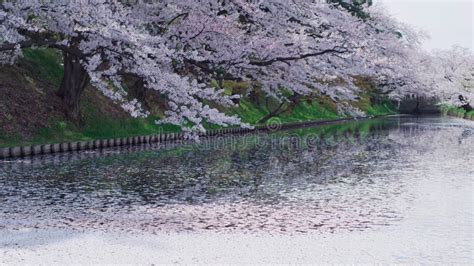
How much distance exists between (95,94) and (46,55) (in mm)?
3119

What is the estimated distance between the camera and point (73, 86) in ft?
91.1

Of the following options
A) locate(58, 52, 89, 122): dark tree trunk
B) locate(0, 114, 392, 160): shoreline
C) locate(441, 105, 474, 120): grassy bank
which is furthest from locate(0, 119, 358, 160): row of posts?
locate(441, 105, 474, 120): grassy bank

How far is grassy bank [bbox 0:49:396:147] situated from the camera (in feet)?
77.9

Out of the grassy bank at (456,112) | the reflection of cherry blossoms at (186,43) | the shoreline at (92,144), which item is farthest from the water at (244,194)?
the grassy bank at (456,112)

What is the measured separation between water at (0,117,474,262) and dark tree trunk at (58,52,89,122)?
5.07 metres

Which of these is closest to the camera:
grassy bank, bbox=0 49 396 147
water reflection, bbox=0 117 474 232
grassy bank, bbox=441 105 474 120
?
water reflection, bbox=0 117 474 232

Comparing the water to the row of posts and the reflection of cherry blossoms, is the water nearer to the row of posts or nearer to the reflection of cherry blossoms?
the row of posts

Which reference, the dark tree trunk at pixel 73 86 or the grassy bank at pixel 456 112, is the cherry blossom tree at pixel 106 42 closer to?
the dark tree trunk at pixel 73 86

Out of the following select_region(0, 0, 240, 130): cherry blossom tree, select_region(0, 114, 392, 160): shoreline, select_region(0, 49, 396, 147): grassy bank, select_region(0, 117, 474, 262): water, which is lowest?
select_region(0, 117, 474, 262): water

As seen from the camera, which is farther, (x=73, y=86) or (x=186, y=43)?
(x=73, y=86)

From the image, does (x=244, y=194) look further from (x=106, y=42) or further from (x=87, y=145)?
(x=87, y=145)

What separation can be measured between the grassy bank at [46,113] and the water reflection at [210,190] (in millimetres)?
2627

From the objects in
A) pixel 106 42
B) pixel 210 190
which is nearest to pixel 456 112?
pixel 106 42

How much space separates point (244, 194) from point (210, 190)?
98 cm
